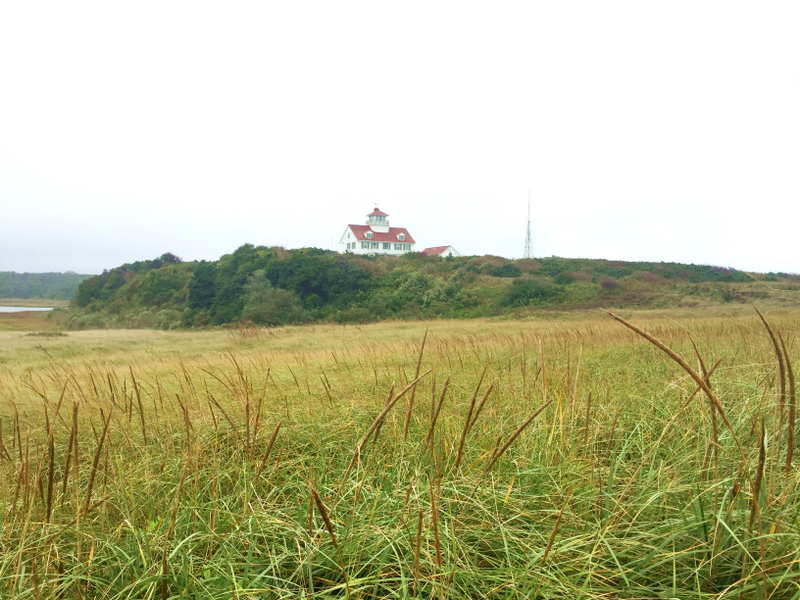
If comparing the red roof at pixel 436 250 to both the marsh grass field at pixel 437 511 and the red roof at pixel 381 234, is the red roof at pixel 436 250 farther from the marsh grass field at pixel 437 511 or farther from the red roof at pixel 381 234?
the marsh grass field at pixel 437 511

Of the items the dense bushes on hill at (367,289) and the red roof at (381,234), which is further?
the red roof at (381,234)

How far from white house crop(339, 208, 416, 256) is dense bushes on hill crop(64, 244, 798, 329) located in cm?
1640

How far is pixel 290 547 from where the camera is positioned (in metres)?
1.90

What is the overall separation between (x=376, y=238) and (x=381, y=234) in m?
1.51

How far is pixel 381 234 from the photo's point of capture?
204 ft

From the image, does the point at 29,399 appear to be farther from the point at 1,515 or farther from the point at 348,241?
the point at 348,241

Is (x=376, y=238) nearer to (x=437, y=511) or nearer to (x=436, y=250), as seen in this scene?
(x=436, y=250)

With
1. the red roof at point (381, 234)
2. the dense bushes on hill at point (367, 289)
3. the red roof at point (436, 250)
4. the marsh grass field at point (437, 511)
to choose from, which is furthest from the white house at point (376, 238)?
the marsh grass field at point (437, 511)

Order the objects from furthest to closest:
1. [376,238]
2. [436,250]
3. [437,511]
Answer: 1. [376,238]
2. [436,250]
3. [437,511]

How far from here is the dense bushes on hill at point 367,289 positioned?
31.0m

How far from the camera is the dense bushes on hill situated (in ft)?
102

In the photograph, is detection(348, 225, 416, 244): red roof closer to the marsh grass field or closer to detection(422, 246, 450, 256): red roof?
detection(422, 246, 450, 256): red roof

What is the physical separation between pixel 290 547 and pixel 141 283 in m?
44.9

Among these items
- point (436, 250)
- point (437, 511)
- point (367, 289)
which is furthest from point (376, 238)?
point (437, 511)
